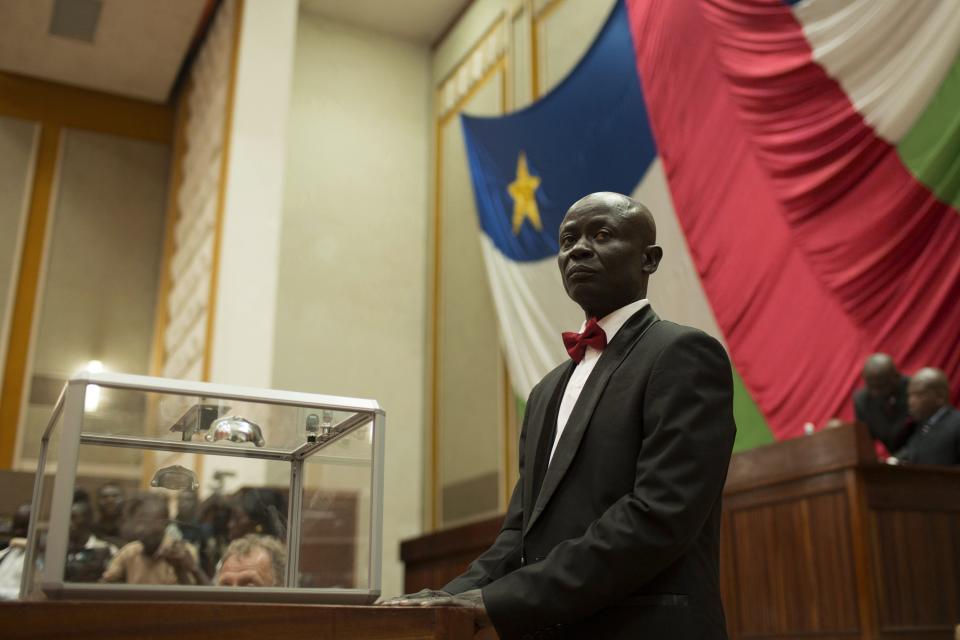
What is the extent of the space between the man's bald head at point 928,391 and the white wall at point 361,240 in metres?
6.13

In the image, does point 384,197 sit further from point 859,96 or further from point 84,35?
point 859,96

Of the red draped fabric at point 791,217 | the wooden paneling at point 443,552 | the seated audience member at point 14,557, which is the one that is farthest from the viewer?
the wooden paneling at point 443,552

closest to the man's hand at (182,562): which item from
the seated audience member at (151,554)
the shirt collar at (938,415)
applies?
the seated audience member at (151,554)

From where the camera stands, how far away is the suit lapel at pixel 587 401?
2.14 metres

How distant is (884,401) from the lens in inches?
219

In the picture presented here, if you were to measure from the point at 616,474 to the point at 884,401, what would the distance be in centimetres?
393

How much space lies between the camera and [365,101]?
38.7 feet

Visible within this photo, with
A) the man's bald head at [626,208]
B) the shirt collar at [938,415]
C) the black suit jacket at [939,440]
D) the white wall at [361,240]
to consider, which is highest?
the white wall at [361,240]

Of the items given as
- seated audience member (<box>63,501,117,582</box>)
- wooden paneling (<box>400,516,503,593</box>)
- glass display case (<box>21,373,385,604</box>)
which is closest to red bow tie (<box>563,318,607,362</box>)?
glass display case (<box>21,373,385,604</box>)

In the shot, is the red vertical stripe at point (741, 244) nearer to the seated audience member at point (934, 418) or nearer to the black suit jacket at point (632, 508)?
the seated audience member at point (934, 418)

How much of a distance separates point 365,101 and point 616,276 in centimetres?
992

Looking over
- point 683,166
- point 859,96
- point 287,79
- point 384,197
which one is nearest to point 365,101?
point 384,197

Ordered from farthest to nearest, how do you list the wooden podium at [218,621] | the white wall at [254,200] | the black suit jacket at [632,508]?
1. the white wall at [254,200]
2. the black suit jacket at [632,508]
3. the wooden podium at [218,621]

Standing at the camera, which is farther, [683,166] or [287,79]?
[287,79]
